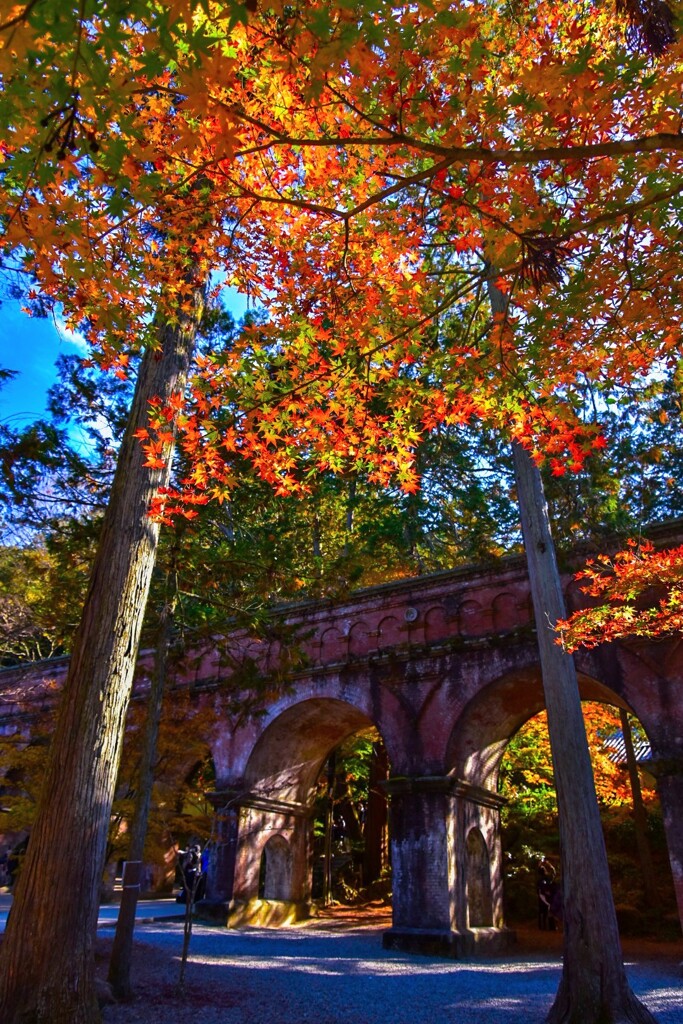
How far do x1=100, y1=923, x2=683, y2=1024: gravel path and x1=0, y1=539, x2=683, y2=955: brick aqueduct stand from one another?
4.10 ft

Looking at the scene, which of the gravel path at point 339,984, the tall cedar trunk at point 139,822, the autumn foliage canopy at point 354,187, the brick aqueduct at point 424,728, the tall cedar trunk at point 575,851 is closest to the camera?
the autumn foliage canopy at point 354,187

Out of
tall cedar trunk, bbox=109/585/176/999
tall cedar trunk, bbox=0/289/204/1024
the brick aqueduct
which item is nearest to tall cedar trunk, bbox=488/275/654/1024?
tall cedar trunk, bbox=0/289/204/1024

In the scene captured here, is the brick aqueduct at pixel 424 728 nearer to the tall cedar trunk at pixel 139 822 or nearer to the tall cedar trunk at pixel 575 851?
the tall cedar trunk at pixel 139 822

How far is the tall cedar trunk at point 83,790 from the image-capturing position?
4484 mm

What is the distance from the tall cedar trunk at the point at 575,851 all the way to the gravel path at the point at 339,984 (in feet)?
3.13

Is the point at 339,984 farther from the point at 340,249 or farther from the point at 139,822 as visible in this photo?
the point at 340,249

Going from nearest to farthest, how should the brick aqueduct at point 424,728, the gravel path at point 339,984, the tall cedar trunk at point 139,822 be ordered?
the gravel path at point 339,984, the tall cedar trunk at point 139,822, the brick aqueduct at point 424,728

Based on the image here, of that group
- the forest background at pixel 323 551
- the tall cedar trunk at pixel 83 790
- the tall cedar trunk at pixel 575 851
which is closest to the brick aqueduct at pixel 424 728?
the forest background at pixel 323 551

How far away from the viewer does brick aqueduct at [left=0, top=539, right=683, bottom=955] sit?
11.6 meters

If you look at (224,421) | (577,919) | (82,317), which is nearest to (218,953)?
(577,919)

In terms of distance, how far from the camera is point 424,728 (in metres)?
13.1

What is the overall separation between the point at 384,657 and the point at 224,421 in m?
9.18

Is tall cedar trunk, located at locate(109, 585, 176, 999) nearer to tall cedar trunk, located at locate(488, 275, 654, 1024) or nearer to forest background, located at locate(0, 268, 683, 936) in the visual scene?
forest background, located at locate(0, 268, 683, 936)

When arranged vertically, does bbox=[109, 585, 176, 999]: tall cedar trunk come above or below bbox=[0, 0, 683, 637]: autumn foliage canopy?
below
